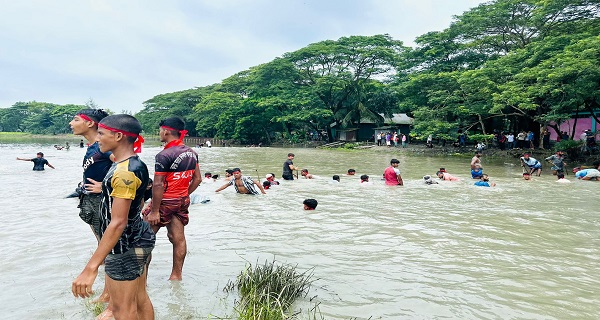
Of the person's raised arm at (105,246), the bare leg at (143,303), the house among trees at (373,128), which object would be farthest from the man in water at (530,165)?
the house among trees at (373,128)

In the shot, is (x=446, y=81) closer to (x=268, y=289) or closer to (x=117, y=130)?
(x=268, y=289)

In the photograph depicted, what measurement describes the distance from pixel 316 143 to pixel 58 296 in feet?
130

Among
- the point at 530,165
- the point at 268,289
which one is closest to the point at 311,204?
the point at 268,289

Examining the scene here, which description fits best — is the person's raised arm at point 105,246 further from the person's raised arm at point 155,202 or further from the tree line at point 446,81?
the tree line at point 446,81

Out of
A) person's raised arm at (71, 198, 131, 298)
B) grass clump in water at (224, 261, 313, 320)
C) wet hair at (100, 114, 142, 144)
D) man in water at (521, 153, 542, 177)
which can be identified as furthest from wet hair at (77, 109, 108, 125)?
man in water at (521, 153, 542, 177)

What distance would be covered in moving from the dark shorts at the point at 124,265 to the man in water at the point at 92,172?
1.07 meters

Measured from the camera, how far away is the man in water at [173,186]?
14.0 feet

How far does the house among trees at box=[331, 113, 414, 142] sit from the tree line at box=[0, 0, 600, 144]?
80 cm

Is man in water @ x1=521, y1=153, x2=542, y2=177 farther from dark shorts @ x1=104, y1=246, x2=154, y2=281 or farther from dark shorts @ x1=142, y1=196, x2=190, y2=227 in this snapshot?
dark shorts @ x1=104, y1=246, x2=154, y2=281

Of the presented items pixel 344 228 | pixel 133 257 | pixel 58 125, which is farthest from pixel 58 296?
pixel 58 125

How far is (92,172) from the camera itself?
3863mm

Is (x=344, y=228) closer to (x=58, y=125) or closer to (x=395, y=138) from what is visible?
(x=395, y=138)

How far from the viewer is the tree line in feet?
A: 66.9

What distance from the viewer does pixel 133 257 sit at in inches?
110
